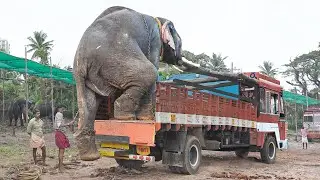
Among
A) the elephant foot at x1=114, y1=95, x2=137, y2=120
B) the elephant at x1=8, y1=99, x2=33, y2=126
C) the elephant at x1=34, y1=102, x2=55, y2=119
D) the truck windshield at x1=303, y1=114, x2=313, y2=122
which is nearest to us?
the elephant foot at x1=114, y1=95, x2=137, y2=120

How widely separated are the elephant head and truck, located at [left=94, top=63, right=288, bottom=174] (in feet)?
1.67

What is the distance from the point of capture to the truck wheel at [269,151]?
12.3 metres

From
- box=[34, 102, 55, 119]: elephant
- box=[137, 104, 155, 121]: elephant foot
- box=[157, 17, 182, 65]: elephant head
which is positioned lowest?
A: box=[137, 104, 155, 121]: elephant foot

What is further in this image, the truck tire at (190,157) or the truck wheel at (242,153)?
the truck wheel at (242,153)


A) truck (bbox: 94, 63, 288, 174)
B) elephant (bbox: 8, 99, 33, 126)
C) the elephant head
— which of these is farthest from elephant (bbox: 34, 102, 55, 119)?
the elephant head

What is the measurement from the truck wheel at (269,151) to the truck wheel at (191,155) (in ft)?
12.8

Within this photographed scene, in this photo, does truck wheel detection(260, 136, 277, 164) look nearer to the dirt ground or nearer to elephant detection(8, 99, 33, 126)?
the dirt ground

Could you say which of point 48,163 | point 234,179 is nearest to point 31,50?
point 48,163

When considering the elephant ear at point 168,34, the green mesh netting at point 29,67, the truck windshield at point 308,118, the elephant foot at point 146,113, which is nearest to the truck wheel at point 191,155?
the elephant foot at point 146,113

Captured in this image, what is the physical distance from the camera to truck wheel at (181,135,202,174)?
849 centimetres

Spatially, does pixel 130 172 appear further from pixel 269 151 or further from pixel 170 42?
pixel 269 151

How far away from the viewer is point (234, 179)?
8.41 meters

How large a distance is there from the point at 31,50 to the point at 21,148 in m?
27.0

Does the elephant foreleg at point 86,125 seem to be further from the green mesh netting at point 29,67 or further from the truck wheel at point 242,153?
the green mesh netting at point 29,67
